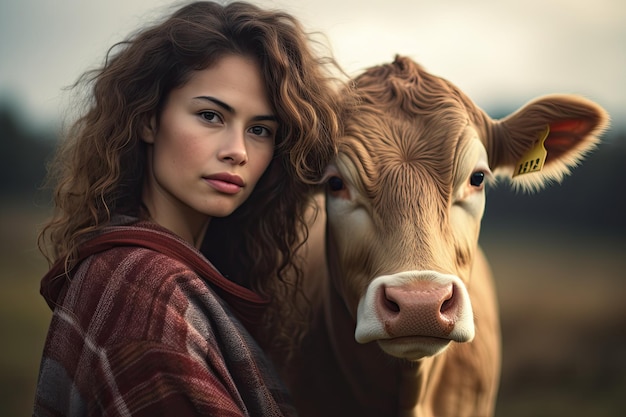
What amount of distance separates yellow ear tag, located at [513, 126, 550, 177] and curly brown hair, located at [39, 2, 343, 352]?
0.80m

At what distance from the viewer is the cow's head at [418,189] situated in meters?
1.77

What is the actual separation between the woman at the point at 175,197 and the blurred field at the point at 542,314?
3.14 m

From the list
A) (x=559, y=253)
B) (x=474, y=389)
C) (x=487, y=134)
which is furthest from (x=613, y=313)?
(x=487, y=134)

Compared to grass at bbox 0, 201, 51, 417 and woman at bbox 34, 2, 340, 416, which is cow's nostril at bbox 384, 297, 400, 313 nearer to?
woman at bbox 34, 2, 340, 416

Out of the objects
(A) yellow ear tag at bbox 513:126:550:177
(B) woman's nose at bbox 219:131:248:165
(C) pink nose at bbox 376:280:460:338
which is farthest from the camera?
(A) yellow ear tag at bbox 513:126:550:177

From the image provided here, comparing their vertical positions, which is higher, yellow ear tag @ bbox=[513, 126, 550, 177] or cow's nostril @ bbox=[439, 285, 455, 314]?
yellow ear tag @ bbox=[513, 126, 550, 177]

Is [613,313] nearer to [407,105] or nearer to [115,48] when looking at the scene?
[407,105]

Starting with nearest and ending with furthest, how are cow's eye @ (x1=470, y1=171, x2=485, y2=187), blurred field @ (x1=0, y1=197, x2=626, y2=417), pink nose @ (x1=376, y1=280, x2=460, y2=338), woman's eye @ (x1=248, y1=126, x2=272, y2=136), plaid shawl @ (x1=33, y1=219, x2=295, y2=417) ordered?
plaid shawl @ (x1=33, y1=219, x2=295, y2=417) < pink nose @ (x1=376, y1=280, x2=460, y2=338) < woman's eye @ (x1=248, y1=126, x2=272, y2=136) < cow's eye @ (x1=470, y1=171, x2=485, y2=187) < blurred field @ (x1=0, y1=197, x2=626, y2=417)

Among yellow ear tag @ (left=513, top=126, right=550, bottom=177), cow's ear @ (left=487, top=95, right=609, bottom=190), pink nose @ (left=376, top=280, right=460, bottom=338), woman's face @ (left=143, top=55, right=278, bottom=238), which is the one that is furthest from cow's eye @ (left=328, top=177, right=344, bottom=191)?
yellow ear tag @ (left=513, top=126, right=550, bottom=177)

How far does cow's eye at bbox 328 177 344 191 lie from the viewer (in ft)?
7.14

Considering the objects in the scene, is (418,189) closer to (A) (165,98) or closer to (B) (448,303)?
(B) (448,303)

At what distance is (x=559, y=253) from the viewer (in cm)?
675

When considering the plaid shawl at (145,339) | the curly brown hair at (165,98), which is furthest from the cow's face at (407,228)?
the plaid shawl at (145,339)

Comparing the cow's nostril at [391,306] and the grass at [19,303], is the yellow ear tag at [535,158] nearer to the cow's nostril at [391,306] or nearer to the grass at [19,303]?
the cow's nostril at [391,306]
